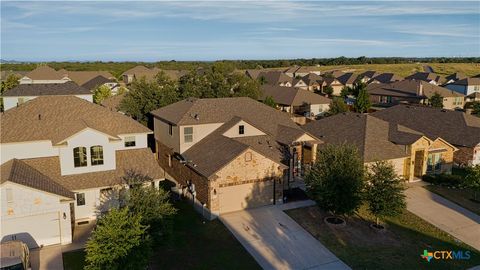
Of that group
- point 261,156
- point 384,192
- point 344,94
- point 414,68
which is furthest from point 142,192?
point 414,68

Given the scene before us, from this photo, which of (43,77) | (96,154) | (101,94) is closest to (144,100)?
(101,94)

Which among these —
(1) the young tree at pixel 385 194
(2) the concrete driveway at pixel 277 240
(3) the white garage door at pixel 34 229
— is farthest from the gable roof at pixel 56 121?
(1) the young tree at pixel 385 194

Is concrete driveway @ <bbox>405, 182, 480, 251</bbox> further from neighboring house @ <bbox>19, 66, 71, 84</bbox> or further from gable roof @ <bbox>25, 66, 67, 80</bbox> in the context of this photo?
gable roof @ <bbox>25, 66, 67, 80</bbox>

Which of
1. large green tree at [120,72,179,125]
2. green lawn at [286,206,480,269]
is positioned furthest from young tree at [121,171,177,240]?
large green tree at [120,72,179,125]

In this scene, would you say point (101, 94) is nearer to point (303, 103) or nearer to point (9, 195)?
point (303, 103)

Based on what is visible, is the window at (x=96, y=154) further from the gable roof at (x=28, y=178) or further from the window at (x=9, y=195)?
the window at (x=9, y=195)

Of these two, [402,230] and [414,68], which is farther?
[414,68]

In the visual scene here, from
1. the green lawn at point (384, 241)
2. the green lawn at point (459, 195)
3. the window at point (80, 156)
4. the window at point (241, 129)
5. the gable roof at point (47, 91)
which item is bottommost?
the green lawn at point (384, 241)

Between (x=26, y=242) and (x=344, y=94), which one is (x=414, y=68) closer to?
(x=344, y=94)
